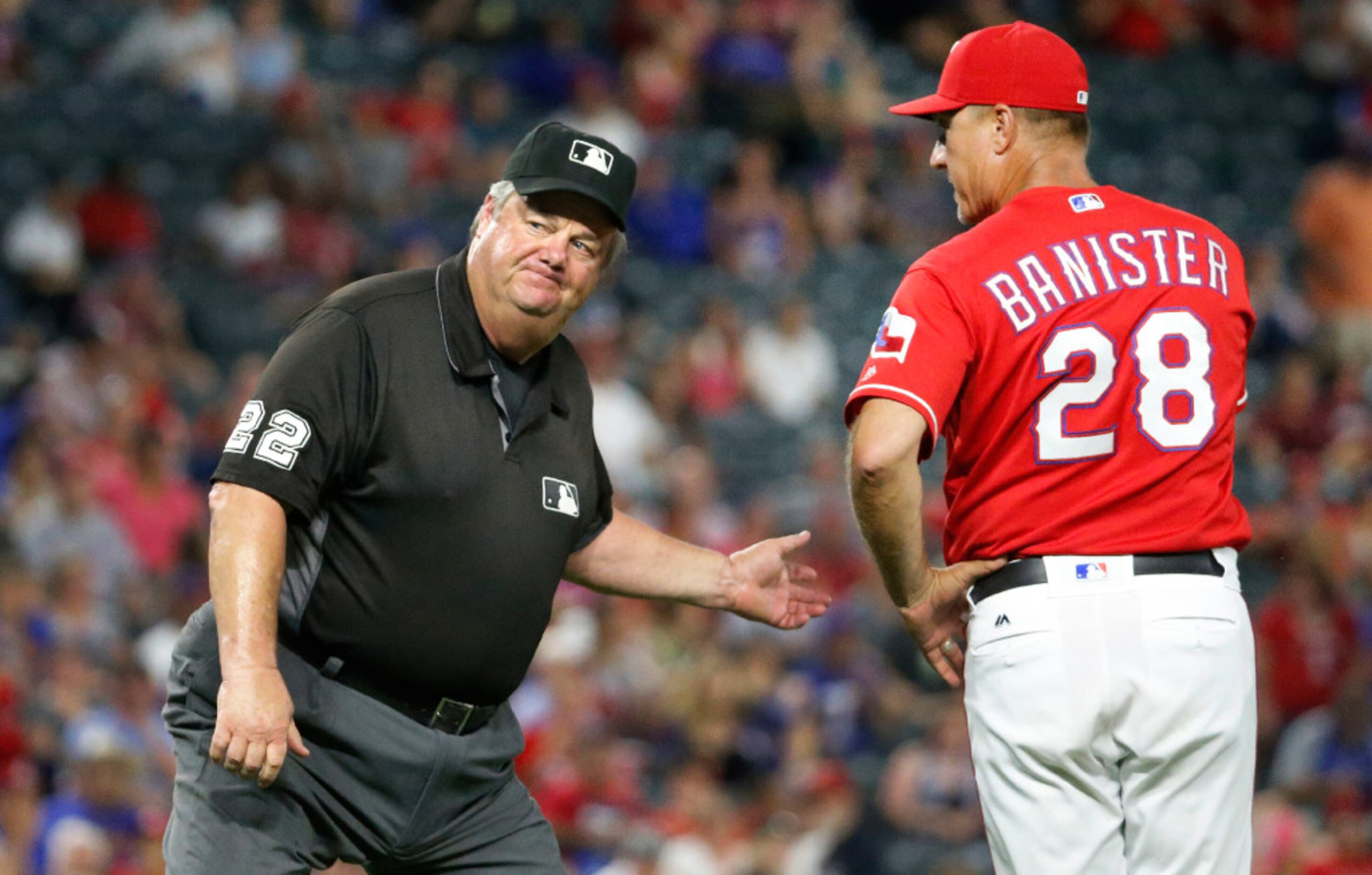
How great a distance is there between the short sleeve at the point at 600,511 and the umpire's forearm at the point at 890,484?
0.75 metres

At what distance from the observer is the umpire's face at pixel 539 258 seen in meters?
3.74


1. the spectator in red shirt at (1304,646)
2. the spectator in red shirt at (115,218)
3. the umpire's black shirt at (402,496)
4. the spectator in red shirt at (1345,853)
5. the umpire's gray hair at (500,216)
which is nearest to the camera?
the umpire's black shirt at (402,496)

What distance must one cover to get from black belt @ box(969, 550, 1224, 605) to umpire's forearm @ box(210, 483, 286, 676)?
1.41 m

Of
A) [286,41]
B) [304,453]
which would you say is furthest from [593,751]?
[286,41]

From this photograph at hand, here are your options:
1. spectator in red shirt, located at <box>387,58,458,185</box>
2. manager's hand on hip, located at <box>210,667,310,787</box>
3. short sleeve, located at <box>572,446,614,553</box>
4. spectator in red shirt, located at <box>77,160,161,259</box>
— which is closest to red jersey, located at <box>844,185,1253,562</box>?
short sleeve, located at <box>572,446,614,553</box>

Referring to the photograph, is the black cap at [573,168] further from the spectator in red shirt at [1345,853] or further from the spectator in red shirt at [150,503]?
the spectator in red shirt at [150,503]

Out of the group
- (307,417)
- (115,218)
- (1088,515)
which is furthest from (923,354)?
(115,218)

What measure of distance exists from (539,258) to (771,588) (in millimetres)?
1006

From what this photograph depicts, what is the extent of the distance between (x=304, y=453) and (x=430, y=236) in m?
8.06

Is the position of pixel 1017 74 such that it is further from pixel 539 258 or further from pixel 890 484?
pixel 539 258

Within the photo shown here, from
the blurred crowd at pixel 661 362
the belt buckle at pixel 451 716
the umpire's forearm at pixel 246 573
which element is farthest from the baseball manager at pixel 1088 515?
the blurred crowd at pixel 661 362

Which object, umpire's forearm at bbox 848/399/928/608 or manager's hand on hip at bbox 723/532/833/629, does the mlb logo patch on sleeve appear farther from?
manager's hand on hip at bbox 723/532/833/629

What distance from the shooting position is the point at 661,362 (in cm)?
1123

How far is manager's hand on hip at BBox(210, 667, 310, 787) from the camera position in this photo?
3.22 metres
